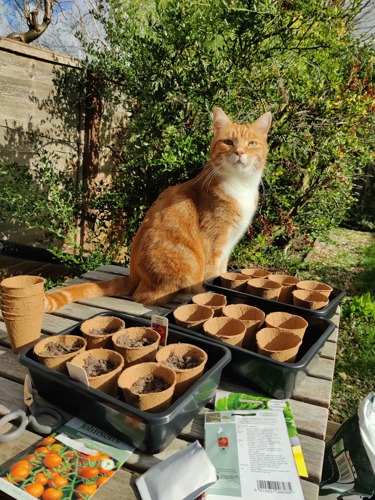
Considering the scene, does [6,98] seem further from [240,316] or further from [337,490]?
[337,490]

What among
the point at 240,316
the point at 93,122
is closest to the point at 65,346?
the point at 240,316

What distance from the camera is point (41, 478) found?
2.71ft

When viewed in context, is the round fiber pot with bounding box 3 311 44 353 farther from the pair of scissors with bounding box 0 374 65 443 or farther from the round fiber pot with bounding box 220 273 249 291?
the round fiber pot with bounding box 220 273 249 291

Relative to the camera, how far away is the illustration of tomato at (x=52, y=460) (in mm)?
864

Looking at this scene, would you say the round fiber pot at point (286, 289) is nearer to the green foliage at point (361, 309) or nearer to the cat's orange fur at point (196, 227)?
the cat's orange fur at point (196, 227)

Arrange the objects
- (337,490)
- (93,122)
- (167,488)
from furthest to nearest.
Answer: (93,122) → (337,490) → (167,488)

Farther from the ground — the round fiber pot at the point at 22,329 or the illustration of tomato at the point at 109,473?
the round fiber pot at the point at 22,329

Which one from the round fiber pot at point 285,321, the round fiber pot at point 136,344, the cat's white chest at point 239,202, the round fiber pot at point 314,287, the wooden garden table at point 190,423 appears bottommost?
the wooden garden table at point 190,423

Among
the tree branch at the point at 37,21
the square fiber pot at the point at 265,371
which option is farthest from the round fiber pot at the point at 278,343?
the tree branch at the point at 37,21

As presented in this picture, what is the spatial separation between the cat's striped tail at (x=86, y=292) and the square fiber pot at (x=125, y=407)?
687 millimetres

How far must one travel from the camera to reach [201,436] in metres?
1.03

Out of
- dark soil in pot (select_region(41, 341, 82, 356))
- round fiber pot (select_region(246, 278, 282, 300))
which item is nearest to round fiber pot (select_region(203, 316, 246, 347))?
round fiber pot (select_region(246, 278, 282, 300))

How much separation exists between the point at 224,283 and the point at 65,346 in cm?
91

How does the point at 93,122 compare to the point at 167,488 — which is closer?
the point at 167,488
